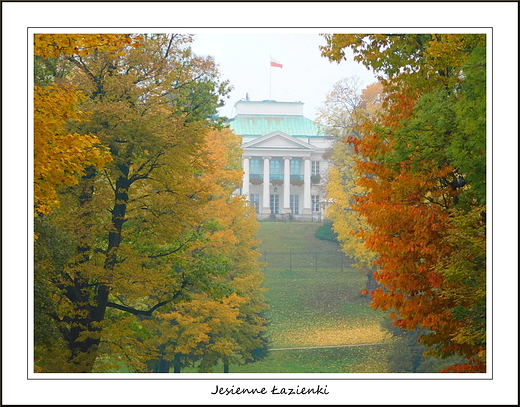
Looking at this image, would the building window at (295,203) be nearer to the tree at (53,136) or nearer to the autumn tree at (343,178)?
the autumn tree at (343,178)

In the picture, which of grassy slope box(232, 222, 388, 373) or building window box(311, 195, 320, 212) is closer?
grassy slope box(232, 222, 388, 373)

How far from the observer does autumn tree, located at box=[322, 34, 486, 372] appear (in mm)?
9984

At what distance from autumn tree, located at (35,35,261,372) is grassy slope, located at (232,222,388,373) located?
7.15m

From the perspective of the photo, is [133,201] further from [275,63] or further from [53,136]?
[275,63]

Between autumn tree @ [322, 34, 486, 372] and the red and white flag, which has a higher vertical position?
the red and white flag

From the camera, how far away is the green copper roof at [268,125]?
2145 cm

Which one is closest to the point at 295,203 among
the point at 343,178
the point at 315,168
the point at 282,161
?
the point at 315,168

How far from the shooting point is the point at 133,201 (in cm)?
1345

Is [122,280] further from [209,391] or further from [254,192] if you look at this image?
[254,192]

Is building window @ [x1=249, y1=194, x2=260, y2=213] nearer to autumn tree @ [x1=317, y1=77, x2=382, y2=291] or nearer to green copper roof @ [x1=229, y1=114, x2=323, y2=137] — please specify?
green copper roof @ [x1=229, y1=114, x2=323, y2=137]

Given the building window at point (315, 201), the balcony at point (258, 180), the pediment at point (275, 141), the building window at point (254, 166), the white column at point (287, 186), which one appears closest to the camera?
the pediment at point (275, 141)

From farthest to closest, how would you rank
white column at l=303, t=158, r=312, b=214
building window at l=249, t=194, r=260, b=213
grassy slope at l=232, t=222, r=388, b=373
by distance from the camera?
1. white column at l=303, t=158, r=312, b=214
2. building window at l=249, t=194, r=260, b=213
3. grassy slope at l=232, t=222, r=388, b=373

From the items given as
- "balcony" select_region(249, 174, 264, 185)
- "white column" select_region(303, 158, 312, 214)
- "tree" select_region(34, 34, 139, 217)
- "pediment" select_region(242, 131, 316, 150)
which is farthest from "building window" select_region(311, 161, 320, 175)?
"tree" select_region(34, 34, 139, 217)

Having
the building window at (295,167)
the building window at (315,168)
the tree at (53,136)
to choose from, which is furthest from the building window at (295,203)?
the tree at (53,136)
